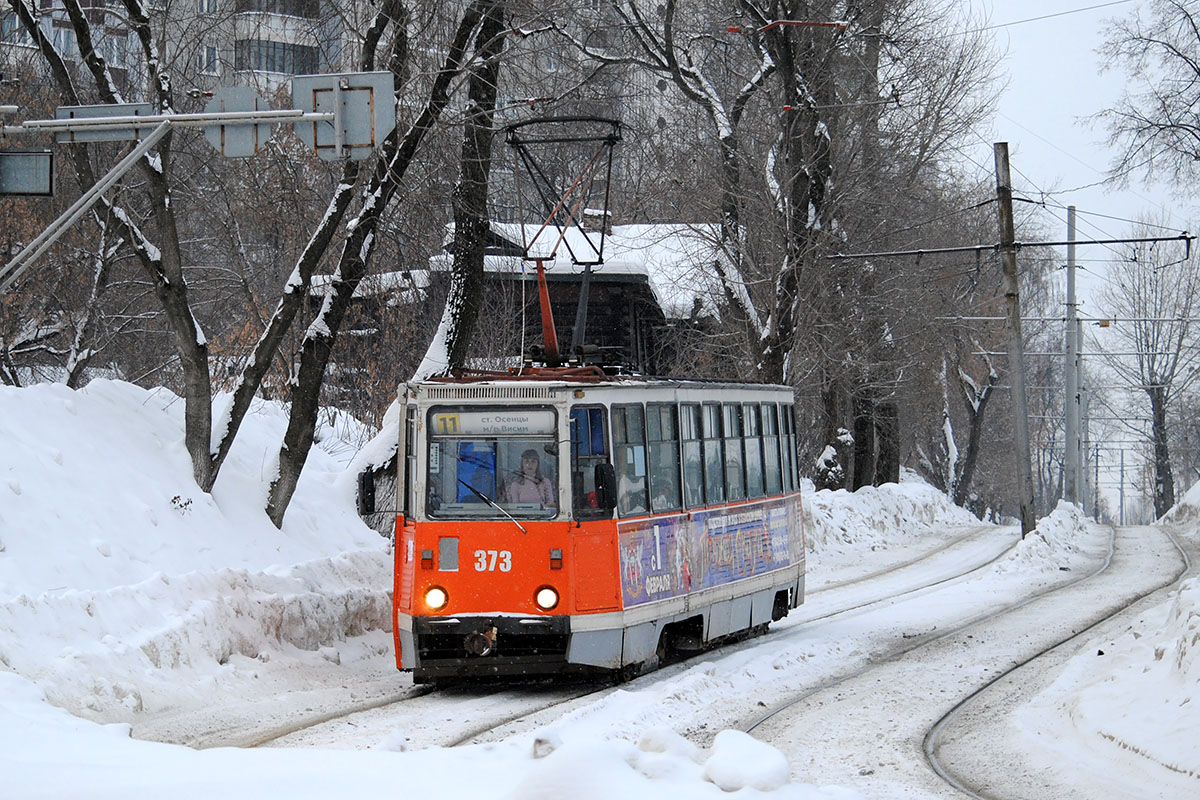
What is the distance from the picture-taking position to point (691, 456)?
14.4m

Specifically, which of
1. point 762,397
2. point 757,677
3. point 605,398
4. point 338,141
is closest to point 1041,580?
point 762,397

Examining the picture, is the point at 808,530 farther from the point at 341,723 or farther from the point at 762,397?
the point at 341,723

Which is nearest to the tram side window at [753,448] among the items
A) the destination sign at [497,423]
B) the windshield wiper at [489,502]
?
the destination sign at [497,423]

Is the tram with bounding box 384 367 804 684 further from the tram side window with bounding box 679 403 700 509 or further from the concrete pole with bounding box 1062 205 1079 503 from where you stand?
the concrete pole with bounding box 1062 205 1079 503

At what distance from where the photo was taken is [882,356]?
36844 millimetres

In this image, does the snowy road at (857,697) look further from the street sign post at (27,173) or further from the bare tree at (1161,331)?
the bare tree at (1161,331)

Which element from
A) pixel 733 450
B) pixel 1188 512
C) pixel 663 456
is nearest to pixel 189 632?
pixel 663 456

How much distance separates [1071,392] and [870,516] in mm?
11537

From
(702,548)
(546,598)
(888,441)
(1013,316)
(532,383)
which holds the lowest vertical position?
(888,441)

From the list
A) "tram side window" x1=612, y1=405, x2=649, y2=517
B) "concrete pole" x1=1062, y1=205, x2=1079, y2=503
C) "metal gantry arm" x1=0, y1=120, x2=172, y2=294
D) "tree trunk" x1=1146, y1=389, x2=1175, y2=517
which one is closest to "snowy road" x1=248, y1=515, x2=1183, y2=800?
"tram side window" x1=612, y1=405, x2=649, y2=517

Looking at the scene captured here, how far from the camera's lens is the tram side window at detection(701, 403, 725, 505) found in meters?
14.8

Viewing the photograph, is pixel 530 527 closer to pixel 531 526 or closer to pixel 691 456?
pixel 531 526

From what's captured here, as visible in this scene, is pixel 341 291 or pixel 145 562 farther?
pixel 341 291

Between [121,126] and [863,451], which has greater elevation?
[121,126]
